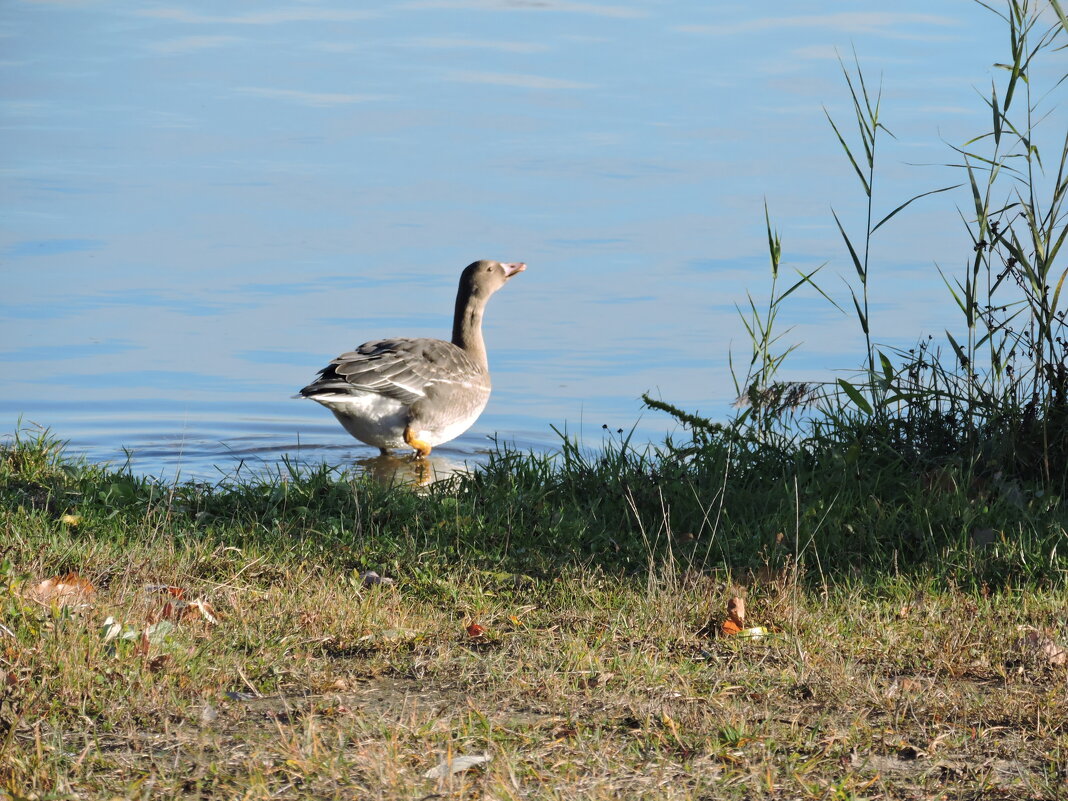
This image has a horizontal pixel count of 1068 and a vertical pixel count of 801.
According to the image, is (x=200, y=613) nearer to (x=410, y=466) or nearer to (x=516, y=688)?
(x=516, y=688)

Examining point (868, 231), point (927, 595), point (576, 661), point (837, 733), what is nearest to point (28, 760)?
point (576, 661)

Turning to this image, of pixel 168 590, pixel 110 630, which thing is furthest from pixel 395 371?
pixel 110 630

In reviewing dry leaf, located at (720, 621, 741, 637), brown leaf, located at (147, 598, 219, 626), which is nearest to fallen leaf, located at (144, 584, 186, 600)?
brown leaf, located at (147, 598, 219, 626)

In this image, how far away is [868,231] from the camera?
23.1 ft

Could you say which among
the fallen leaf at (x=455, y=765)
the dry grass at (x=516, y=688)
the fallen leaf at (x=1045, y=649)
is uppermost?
the fallen leaf at (x=1045, y=649)

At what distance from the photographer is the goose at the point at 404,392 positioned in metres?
10.1

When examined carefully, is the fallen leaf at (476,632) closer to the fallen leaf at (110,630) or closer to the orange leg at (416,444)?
the fallen leaf at (110,630)

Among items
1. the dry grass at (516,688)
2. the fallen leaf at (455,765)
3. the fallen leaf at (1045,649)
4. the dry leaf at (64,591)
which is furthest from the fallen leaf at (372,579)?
the fallen leaf at (1045,649)

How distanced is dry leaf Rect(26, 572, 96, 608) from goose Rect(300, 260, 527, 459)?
4.86m

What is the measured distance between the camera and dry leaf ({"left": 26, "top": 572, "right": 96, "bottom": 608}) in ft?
15.3

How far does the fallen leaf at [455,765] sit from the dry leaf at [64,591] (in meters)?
1.79

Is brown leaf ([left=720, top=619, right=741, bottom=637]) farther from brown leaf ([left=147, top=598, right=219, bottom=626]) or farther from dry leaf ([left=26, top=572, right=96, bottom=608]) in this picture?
dry leaf ([left=26, top=572, right=96, bottom=608])

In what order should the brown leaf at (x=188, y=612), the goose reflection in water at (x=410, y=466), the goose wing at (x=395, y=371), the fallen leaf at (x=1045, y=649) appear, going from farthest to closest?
1. the goose wing at (x=395, y=371)
2. the goose reflection in water at (x=410, y=466)
3. the brown leaf at (x=188, y=612)
4. the fallen leaf at (x=1045, y=649)

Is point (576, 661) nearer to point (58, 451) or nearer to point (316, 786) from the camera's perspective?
point (316, 786)
